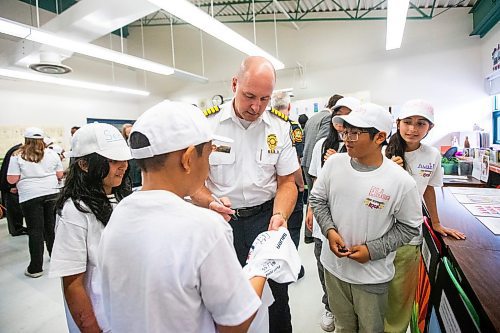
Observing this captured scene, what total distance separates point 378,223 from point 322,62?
6167 mm

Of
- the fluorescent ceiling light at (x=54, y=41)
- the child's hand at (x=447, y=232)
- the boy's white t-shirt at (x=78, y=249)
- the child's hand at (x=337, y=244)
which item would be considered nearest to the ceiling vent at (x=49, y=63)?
the fluorescent ceiling light at (x=54, y=41)

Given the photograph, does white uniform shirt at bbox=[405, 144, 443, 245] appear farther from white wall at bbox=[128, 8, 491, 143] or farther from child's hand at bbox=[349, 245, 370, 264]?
white wall at bbox=[128, 8, 491, 143]

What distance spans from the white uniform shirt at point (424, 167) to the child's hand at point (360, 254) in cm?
67

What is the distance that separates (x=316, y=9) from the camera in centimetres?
616

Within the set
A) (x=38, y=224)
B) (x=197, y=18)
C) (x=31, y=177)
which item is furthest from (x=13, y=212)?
(x=197, y=18)

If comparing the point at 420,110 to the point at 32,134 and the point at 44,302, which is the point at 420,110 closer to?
the point at 44,302

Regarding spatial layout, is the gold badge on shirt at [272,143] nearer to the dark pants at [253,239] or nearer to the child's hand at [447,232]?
the dark pants at [253,239]

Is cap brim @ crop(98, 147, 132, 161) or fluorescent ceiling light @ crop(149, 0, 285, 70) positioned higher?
fluorescent ceiling light @ crop(149, 0, 285, 70)

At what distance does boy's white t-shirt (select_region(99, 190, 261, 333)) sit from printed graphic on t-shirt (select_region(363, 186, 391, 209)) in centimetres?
75

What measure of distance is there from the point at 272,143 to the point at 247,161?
0.14m

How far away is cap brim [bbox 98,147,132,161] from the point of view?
3.61 ft

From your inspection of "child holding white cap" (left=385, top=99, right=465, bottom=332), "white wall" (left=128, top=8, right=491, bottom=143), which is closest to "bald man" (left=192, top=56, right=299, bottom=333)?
"child holding white cap" (left=385, top=99, right=465, bottom=332)

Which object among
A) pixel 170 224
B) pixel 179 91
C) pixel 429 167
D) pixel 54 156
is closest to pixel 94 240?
pixel 170 224

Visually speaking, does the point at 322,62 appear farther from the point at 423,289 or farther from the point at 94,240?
the point at 94,240
